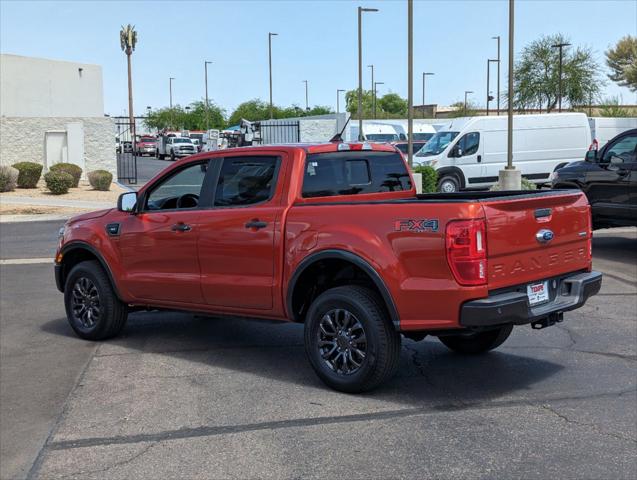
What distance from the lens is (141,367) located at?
7477 millimetres

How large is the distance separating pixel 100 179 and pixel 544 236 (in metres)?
25.6

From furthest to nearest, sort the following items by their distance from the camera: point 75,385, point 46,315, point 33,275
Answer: point 33,275 < point 46,315 < point 75,385

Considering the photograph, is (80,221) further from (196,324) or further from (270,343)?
(270,343)

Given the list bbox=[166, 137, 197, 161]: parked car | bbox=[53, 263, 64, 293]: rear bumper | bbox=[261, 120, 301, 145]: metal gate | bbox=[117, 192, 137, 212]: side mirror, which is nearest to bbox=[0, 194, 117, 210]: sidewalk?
bbox=[53, 263, 64, 293]: rear bumper

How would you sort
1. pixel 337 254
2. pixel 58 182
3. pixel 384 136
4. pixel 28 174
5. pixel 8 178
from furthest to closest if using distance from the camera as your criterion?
pixel 384 136
pixel 28 174
pixel 8 178
pixel 58 182
pixel 337 254

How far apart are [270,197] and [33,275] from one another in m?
7.11

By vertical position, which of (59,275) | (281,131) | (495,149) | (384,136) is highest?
(281,131)

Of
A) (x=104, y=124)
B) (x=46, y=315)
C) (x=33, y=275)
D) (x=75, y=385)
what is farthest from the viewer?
(x=104, y=124)

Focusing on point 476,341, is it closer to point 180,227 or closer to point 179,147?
point 180,227

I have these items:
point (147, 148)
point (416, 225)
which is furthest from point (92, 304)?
point (147, 148)

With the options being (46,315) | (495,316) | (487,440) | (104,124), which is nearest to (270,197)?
(495,316)

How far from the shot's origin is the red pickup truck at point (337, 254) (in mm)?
5875

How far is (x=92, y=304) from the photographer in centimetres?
848

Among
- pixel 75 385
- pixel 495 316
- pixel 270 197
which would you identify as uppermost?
pixel 270 197
